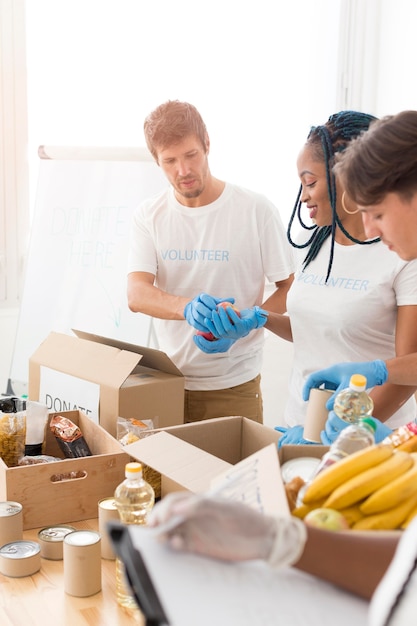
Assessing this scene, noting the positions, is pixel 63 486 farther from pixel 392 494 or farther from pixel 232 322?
pixel 392 494

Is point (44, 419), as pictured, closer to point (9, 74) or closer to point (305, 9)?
point (9, 74)

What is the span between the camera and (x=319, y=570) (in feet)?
2.29

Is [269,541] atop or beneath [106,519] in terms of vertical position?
atop

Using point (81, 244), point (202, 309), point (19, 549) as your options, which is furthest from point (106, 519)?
point (81, 244)

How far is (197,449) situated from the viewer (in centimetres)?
125

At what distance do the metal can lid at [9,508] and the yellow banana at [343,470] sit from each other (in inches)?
26.7

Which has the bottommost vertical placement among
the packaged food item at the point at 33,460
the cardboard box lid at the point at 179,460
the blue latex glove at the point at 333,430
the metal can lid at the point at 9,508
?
the metal can lid at the point at 9,508

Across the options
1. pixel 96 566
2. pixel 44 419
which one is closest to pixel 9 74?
pixel 44 419

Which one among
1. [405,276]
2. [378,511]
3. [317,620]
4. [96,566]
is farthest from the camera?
[405,276]

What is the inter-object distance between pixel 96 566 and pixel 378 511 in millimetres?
565

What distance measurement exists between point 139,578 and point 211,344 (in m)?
1.34

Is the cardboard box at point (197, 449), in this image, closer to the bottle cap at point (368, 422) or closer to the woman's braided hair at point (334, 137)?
the bottle cap at point (368, 422)

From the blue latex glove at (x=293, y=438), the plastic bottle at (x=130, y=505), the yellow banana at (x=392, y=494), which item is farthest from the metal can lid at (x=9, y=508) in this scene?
the yellow banana at (x=392, y=494)

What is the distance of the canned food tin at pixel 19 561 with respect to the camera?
1.21 meters
